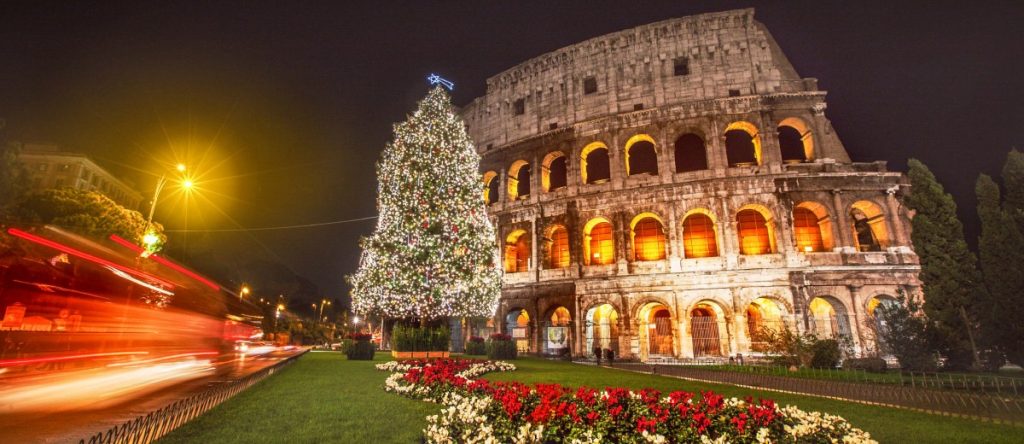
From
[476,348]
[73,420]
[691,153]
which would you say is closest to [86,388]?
[73,420]

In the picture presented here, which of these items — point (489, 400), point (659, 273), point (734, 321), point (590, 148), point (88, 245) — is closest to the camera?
point (489, 400)

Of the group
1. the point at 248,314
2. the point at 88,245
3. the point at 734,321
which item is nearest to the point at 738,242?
the point at 734,321

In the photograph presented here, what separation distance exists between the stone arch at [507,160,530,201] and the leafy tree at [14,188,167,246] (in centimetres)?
2182

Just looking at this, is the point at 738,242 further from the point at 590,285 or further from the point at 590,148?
the point at 590,148

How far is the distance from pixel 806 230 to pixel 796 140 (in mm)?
6906

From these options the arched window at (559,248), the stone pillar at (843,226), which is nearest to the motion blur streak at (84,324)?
the arched window at (559,248)

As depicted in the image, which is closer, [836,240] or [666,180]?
[836,240]

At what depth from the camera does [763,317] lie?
81.1 feet

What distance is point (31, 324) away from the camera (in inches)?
313

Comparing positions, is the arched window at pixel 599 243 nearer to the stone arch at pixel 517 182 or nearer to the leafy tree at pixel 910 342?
the stone arch at pixel 517 182

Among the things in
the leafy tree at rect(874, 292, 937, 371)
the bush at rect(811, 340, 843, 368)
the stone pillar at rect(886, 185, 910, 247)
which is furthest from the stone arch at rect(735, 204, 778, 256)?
the bush at rect(811, 340, 843, 368)

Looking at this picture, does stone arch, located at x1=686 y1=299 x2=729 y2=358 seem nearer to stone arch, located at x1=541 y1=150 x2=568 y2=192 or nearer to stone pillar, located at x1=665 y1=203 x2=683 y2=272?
stone pillar, located at x1=665 y1=203 x2=683 y2=272

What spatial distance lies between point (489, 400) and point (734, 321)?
20.2 metres

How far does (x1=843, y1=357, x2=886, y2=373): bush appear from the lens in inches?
674
